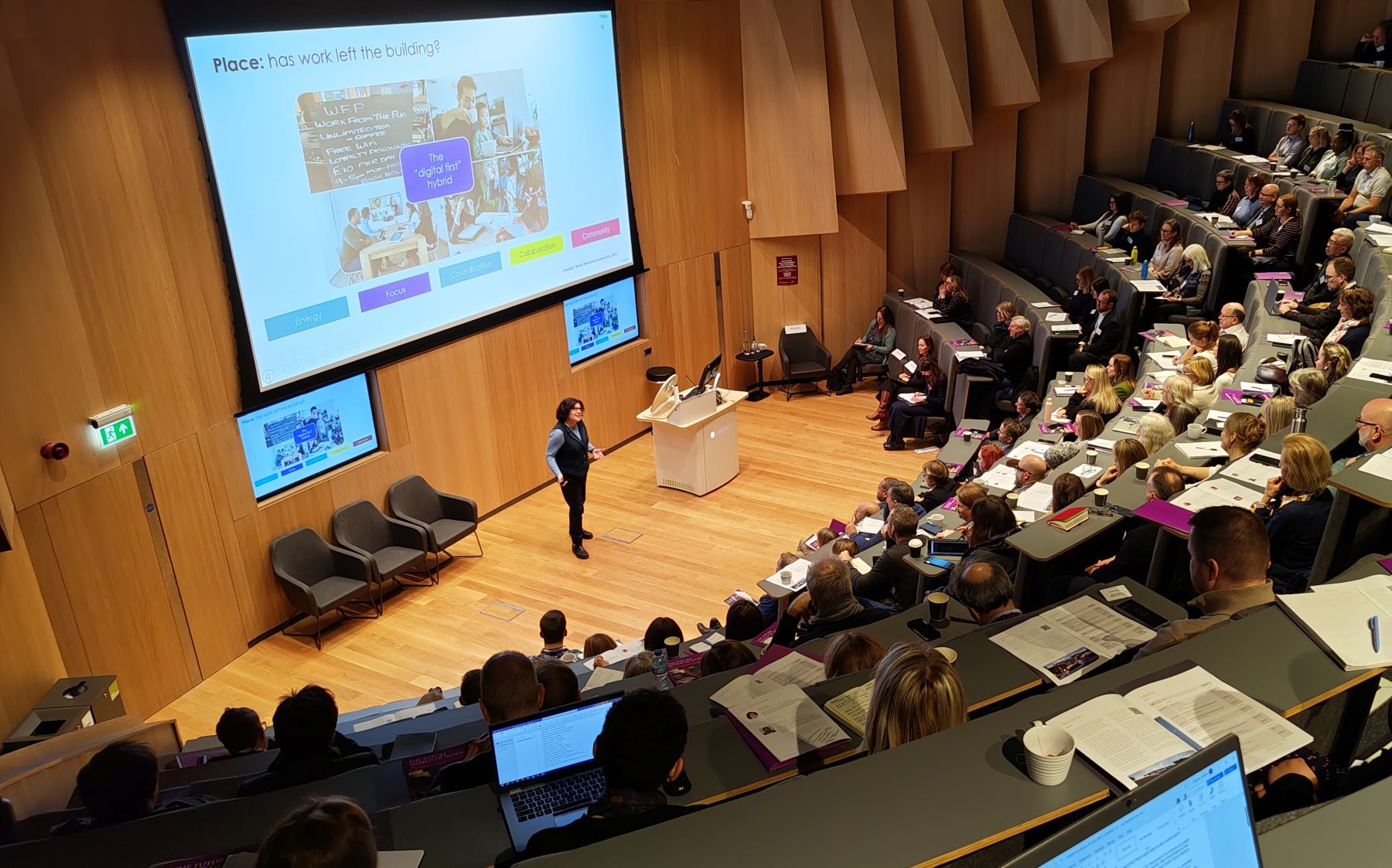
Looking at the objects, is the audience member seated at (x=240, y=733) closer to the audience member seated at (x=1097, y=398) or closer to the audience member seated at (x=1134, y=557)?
the audience member seated at (x=1134, y=557)

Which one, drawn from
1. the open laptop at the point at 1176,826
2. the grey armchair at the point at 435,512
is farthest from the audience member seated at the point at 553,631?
the open laptop at the point at 1176,826

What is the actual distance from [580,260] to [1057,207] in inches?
245

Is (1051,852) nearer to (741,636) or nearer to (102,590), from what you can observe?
(741,636)

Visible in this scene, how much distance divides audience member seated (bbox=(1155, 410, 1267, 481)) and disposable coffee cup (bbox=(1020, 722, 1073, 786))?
12.0ft

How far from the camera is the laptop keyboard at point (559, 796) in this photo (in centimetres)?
261

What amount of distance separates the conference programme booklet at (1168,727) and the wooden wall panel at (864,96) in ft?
30.6

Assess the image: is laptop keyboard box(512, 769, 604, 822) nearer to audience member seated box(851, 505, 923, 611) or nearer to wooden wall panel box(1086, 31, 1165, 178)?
audience member seated box(851, 505, 923, 611)

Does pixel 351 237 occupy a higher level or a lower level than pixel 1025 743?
higher

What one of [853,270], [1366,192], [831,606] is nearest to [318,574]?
[831,606]

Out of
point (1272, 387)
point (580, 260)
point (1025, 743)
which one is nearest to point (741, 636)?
point (1025, 743)

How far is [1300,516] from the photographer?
406 cm

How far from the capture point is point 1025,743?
1.95 metres

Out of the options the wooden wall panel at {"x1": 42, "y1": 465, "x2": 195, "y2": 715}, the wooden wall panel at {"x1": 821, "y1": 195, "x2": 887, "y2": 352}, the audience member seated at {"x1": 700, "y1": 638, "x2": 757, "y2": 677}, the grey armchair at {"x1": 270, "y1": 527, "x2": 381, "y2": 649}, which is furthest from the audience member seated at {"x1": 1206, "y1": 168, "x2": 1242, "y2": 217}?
the wooden wall panel at {"x1": 42, "y1": 465, "x2": 195, "y2": 715}

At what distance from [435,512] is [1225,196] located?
8.06 meters
